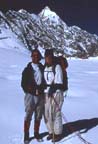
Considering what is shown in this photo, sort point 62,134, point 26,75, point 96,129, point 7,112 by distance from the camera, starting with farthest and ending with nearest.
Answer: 1. point 7,112
2. point 96,129
3. point 62,134
4. point 26,75

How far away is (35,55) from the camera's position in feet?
26.2

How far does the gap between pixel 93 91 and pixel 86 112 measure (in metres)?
6.28

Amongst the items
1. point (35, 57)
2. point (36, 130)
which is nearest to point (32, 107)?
point (36, 130)

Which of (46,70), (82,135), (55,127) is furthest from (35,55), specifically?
(82,135)

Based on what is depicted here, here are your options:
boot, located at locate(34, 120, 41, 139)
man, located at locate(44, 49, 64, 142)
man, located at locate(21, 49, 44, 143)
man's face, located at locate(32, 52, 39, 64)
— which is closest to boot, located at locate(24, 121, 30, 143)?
man, located at locate(21, 49, 44, 143)

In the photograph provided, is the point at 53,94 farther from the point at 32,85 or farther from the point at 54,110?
the point at 32,85

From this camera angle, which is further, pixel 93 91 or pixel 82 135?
pixel 93 91

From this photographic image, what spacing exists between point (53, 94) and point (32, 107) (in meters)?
0.42

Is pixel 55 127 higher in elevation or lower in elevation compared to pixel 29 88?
lower

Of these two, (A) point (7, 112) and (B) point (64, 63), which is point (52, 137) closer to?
(B) point (64, 63)

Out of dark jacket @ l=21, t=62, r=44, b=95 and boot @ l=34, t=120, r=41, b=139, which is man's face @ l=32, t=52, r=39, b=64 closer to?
dark jacket @ l=21, t=62, r=44, b=95

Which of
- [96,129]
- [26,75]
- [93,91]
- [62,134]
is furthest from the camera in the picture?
[93,91]

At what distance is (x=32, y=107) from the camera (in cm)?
802

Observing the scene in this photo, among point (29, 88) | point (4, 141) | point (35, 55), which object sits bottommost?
point (4, 141)
